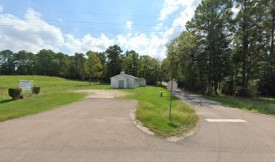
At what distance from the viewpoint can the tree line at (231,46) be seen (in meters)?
39.2

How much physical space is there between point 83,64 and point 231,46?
209 feet

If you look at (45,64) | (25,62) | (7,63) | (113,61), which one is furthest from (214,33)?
(7,63)

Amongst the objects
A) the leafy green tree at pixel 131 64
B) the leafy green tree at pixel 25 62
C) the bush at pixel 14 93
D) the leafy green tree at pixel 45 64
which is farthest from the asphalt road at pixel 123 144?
the leafy green tree at pixel 25 62

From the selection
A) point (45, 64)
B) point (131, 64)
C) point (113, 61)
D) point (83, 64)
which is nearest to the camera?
point (131, 64)

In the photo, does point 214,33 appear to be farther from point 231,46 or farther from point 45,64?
point 45,64

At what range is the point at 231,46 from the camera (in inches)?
1687

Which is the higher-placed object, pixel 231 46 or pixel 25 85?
pixel 231 46

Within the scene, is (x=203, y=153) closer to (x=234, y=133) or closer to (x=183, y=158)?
(x=183, y=158)

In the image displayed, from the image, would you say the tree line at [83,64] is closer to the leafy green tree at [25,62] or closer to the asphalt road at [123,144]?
the leafy green tree at [25,62]

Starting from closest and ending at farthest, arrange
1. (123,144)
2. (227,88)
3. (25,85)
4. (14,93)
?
(123,144) < (14,93) < (25,85) < (227,88)

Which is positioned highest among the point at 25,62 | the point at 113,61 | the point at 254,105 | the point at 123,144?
the point at 25,62

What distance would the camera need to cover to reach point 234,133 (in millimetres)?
10539

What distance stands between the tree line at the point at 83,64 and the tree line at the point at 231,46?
36244 mm

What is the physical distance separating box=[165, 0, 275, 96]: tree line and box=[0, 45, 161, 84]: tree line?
36244mm
